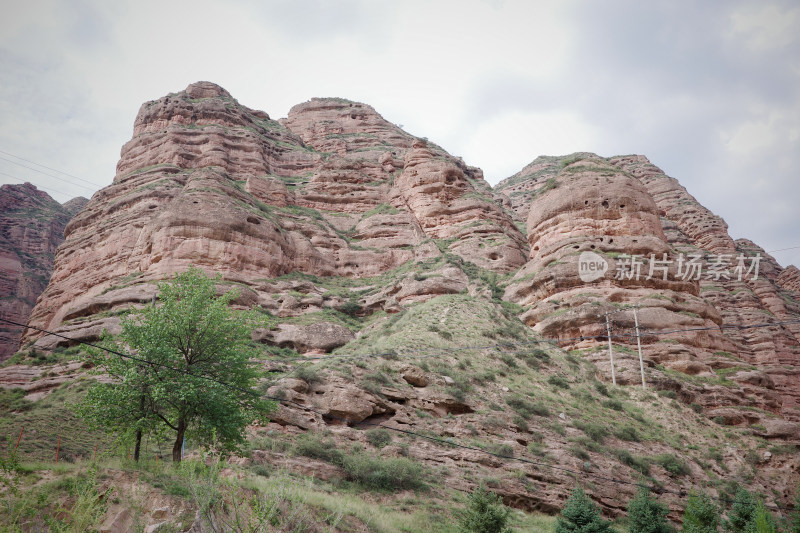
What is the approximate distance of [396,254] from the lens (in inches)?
2339

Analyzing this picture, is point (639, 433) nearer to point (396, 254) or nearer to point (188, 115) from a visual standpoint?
point (396, 254)

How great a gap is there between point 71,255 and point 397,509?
55.9m

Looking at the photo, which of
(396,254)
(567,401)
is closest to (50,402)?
(567,401)

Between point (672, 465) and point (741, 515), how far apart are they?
3.64 meters

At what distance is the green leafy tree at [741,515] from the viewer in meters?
21.6

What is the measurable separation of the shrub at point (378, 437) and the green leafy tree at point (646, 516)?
10.0m

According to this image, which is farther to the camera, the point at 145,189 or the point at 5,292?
the point at 5,292

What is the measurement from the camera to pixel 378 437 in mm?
20438

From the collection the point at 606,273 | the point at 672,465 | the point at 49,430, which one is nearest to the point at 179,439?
the point at 49,430

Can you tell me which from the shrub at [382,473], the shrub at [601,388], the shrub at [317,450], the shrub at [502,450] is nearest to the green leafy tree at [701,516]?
the shrub at [502,450]

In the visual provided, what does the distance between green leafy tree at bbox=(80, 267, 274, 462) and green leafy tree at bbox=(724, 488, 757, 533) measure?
70.8 ft

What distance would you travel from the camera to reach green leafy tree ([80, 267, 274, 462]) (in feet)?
48.5

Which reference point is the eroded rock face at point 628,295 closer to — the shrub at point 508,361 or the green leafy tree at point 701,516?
the shrub at point 508,361

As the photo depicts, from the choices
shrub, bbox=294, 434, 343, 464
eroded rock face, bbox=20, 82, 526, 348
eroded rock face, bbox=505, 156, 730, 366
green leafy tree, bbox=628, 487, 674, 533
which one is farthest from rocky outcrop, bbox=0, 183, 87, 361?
green leafy tree, bbox=628, 487, 674, 533
